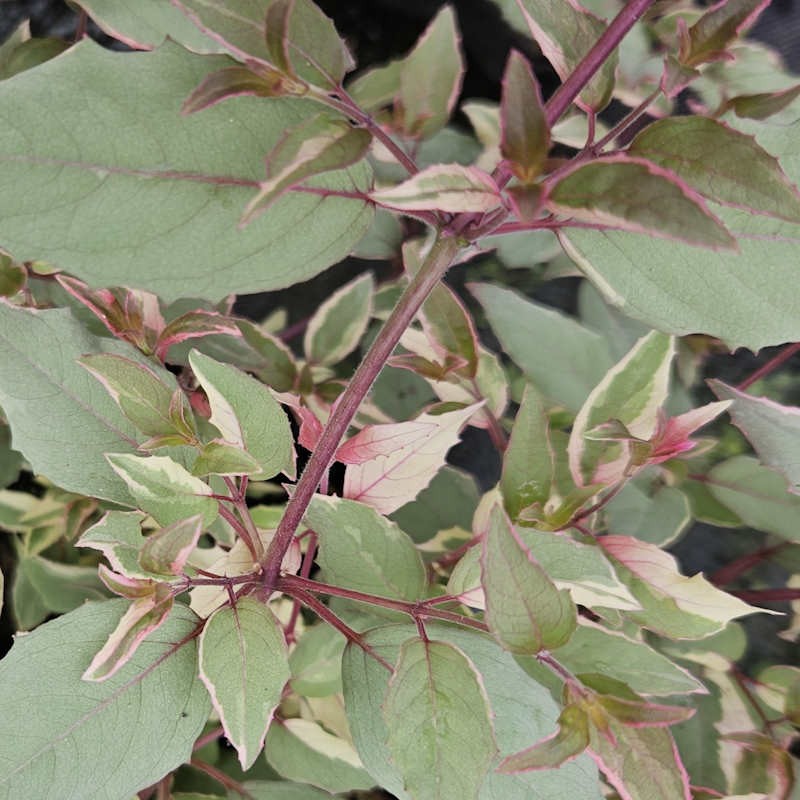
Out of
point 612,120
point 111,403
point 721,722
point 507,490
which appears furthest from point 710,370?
point 111,403

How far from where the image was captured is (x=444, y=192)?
1.06ft

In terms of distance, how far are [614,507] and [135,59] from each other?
0.52 metres

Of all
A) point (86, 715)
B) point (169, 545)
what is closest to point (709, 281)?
point (169, 545)

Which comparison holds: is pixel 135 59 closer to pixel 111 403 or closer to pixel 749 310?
pixel 111 403

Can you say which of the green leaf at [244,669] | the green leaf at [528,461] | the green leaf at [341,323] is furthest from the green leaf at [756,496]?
the green leaf at [244,669]

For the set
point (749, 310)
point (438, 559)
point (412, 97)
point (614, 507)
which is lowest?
point (438, 559)

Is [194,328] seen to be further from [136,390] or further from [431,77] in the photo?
[431,77]

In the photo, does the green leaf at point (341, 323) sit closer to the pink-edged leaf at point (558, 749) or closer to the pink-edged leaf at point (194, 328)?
the pink-edged leaf at point (194, 328)

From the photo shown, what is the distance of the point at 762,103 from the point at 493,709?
0.35m

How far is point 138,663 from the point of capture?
0.46 metres

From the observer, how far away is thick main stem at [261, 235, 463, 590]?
1.25ft

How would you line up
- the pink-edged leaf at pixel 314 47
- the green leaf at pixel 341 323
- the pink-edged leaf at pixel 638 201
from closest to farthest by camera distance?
the pink-edged leaf at pixel 638 201 → the pink-edged leaf at pixel 314 47 → the green leaf at pixel 341 323

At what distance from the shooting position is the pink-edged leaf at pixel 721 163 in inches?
11.7

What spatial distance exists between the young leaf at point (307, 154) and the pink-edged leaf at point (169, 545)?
0.51 feet
